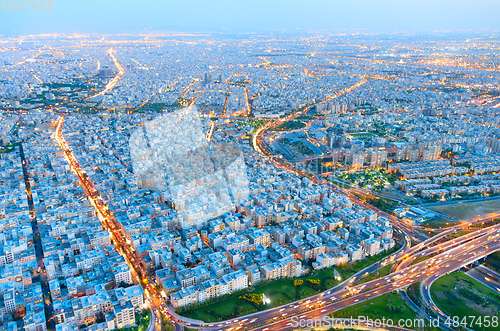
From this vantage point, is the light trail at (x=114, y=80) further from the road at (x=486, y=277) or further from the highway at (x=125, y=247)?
the road at (x=486, y=277)

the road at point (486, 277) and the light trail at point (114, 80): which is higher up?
the light trail at point (114, 80)

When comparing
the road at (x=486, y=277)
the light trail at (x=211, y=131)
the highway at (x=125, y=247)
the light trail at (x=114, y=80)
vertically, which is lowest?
the road at (x=486, y=277)

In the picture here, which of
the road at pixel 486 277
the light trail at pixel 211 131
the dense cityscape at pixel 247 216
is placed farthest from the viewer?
the light trail at pixel 211 131

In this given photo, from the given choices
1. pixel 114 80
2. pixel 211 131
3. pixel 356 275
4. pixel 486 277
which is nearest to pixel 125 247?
pixel 356 275

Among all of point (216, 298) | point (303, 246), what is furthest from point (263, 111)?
point (216, 298)

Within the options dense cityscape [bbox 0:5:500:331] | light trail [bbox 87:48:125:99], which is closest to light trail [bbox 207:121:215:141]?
dense cityscape [bbox 0:5:500:331]

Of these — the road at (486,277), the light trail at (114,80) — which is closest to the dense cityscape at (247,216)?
the road at (486,277)

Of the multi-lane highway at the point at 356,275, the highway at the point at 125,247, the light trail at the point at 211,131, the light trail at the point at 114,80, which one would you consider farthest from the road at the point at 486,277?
the light trail at the point at 114,80

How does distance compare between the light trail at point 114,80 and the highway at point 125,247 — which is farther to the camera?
the light trail at point 114,80

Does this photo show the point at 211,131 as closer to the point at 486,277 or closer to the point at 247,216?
the point at 247,216

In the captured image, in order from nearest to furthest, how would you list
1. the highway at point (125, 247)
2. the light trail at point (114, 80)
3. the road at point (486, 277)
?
the highway at point (125, 247) → the road at point (486, 277) → the light trail at point (114, 80)
